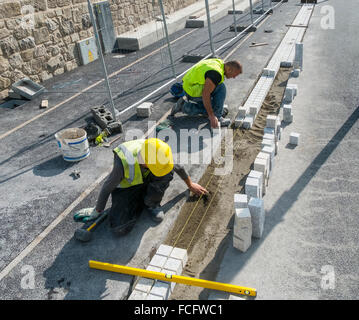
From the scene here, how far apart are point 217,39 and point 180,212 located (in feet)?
35.7

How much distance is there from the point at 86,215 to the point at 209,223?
5.77 feet

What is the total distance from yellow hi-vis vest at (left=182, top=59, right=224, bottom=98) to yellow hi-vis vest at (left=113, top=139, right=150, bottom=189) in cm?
289

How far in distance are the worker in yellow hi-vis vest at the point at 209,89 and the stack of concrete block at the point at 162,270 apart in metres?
3.29

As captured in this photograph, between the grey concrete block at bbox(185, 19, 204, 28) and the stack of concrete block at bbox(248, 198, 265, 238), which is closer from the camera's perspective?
the stack of concrete block at bbox(248, 198, 265, 238)

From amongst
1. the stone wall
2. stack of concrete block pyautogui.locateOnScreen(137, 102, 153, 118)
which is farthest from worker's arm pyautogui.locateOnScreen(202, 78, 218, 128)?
the stone wall

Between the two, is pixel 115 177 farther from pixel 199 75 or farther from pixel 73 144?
pixel 199 75

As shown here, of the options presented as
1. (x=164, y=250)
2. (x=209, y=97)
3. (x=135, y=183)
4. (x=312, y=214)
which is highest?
(x=209, y=97)

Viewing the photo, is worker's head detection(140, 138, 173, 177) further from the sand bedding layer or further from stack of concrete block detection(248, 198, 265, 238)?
stack of concrete block detection(248, 198, 265, 238)

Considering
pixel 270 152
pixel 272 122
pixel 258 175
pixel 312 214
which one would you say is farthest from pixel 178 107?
pixel 312 214

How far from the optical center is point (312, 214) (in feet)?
16.7

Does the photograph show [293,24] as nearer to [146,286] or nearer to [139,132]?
[139,132]

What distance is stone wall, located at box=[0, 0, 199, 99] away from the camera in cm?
939

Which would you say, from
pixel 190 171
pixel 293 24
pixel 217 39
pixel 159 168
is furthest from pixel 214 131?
pixel 293 24

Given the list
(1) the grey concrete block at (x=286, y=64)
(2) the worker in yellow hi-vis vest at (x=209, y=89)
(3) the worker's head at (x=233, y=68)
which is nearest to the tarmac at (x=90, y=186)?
(2) the worker in yellow hi-vis vest at (x=209, y=89)
